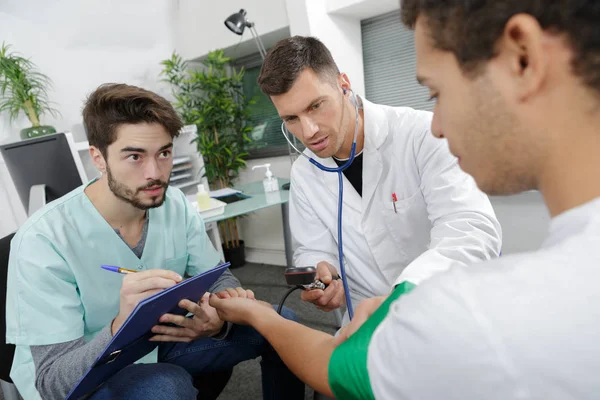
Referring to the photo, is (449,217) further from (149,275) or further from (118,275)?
(118,275)

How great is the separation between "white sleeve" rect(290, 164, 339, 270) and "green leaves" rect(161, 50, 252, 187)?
5.22ft

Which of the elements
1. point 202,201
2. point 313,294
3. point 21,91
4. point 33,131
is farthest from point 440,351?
point 21,91

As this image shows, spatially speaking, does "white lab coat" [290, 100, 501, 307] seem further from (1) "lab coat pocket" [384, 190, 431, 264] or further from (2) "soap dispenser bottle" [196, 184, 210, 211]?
(2) "soap dispenser bottle" [196, 184, 210, 211]

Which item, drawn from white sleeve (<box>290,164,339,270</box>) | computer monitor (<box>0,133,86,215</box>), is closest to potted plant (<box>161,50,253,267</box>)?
computer monitor (<box>0,133,86,215</box>)

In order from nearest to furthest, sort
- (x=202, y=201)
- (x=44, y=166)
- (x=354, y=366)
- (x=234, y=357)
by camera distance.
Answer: (x=354, y=366)
(x=234, y=357)
(x=44, y=166)
(x=202, y=201)

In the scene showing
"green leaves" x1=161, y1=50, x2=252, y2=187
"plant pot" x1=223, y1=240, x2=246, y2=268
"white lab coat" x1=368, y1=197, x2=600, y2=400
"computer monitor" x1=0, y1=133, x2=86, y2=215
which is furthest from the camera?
"plant pot" x1=223, y1=240, x2=246, y2=268

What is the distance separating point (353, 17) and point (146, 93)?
1.84 meters

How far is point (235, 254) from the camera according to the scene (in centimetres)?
326

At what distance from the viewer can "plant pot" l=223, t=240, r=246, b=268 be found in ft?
10.7

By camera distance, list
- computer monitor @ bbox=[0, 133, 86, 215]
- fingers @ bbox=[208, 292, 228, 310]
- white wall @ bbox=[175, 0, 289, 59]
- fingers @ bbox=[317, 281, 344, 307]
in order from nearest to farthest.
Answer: fingers @ bbox=[208, 292, 228, 310], fingers @ bbox=[317, 281, 344, 307], computer monitor @ bbox=[0, 133, 86, 215], white wall @ bbox=[175, 0, 289, 59]

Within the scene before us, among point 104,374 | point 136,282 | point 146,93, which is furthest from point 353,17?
point 104,374

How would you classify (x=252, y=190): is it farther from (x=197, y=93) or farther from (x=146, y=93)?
(x=146, y=93)

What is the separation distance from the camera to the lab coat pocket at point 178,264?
122 centimetres

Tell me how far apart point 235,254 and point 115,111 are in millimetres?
2292
